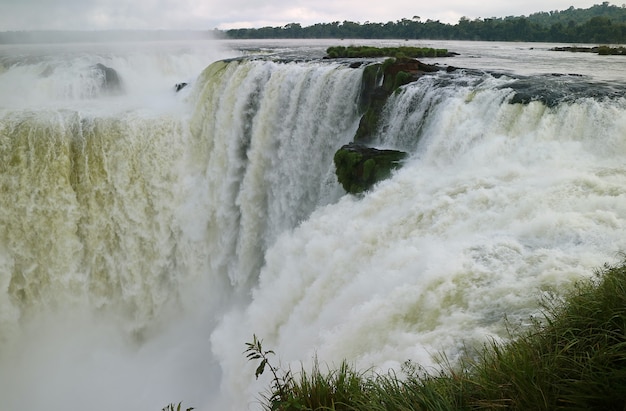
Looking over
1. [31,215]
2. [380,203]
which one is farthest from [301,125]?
[31,215]

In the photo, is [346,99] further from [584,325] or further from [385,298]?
[584,325]

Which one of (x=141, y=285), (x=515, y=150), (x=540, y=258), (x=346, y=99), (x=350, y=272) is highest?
(x=346, y=99)

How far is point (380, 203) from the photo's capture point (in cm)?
836

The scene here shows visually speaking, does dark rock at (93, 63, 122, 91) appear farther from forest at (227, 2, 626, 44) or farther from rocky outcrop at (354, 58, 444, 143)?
forest at (227, 2, 626, 44)

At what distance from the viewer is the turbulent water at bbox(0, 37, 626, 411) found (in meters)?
5.52

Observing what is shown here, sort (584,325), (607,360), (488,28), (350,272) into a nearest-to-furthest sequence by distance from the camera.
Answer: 1. (607,360)
2. (584,325)
3. (350,272)
4. (488,28)

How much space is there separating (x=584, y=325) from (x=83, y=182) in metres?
13.7

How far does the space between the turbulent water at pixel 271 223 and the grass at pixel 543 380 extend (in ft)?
4.41

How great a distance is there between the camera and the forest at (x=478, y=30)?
3638cm

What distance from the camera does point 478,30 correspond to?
4756 centimetres

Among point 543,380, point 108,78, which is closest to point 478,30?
point 108,78

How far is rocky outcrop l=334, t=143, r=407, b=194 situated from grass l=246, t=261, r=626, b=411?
645 centimetres

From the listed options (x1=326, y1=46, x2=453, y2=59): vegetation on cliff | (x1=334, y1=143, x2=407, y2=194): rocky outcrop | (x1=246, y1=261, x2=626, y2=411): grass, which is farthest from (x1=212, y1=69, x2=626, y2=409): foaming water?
(x1=326, y1=46, x2=453, y2=59): vegetation on cliff

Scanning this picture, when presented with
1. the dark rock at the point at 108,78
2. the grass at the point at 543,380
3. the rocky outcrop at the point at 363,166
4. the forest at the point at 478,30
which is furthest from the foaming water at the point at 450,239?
the forest at the point at 478,30
